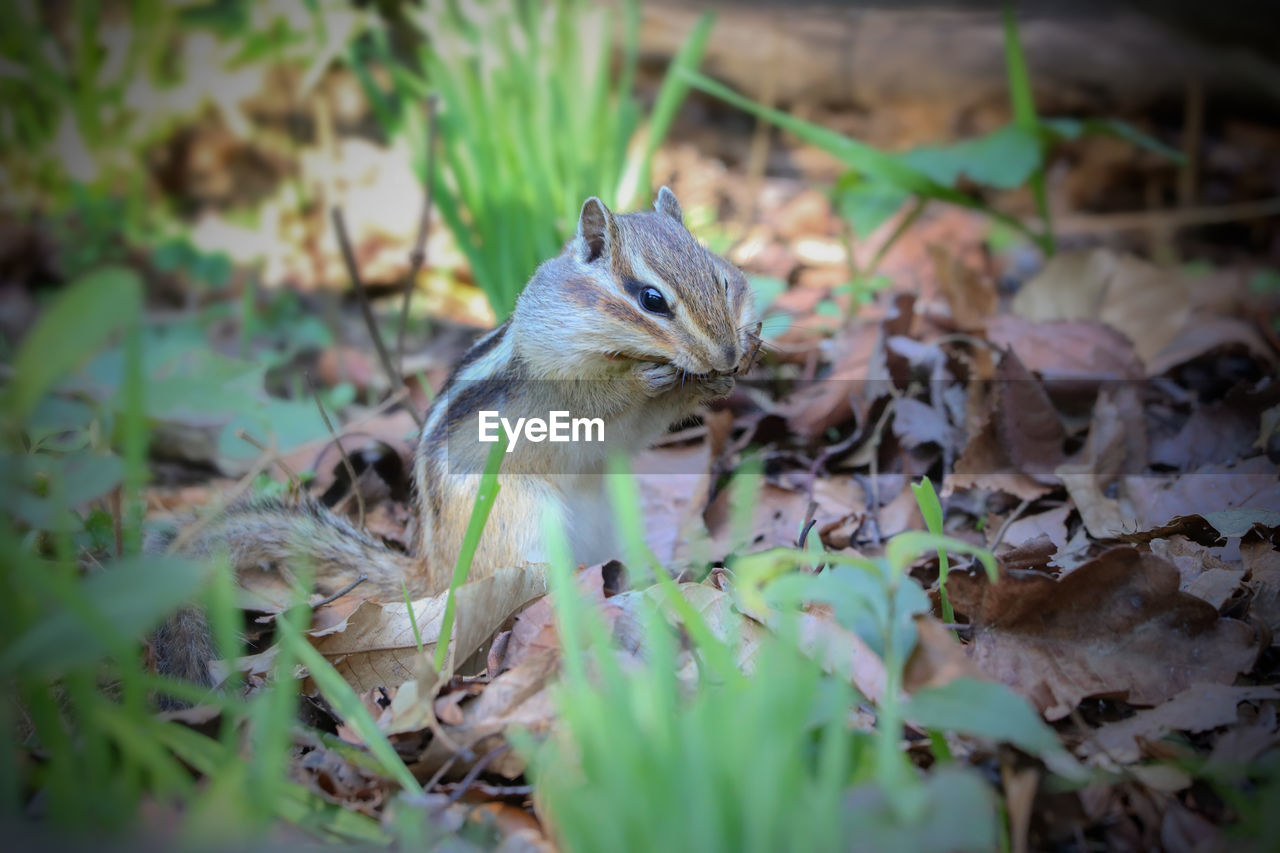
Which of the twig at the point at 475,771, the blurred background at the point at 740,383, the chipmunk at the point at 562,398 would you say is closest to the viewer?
the blurred background at the point at 740,383

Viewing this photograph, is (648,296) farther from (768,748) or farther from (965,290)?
(965,290)

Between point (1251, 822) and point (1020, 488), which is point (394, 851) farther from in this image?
point (1020, 488)

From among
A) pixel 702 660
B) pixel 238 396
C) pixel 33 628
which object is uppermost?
pixel 238 396

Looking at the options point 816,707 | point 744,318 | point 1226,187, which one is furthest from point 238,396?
point 1226,187

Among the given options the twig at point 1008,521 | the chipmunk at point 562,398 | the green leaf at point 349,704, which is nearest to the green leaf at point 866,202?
the chipmunk at point 562,398

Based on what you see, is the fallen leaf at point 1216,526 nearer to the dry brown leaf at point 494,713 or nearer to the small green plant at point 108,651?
the dry brown leaf at point 494,713

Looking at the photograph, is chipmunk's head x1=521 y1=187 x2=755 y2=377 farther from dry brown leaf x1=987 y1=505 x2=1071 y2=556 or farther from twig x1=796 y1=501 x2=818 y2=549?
dry brown leaf x1=987 y1=505 x2=1071 y2=556

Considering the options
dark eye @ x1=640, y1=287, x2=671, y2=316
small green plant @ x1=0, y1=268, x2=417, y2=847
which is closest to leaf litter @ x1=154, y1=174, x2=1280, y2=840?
small green plant @ x1=0, y1=268, x2=417, y2=847

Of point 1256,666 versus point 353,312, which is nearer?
point 1256,666
